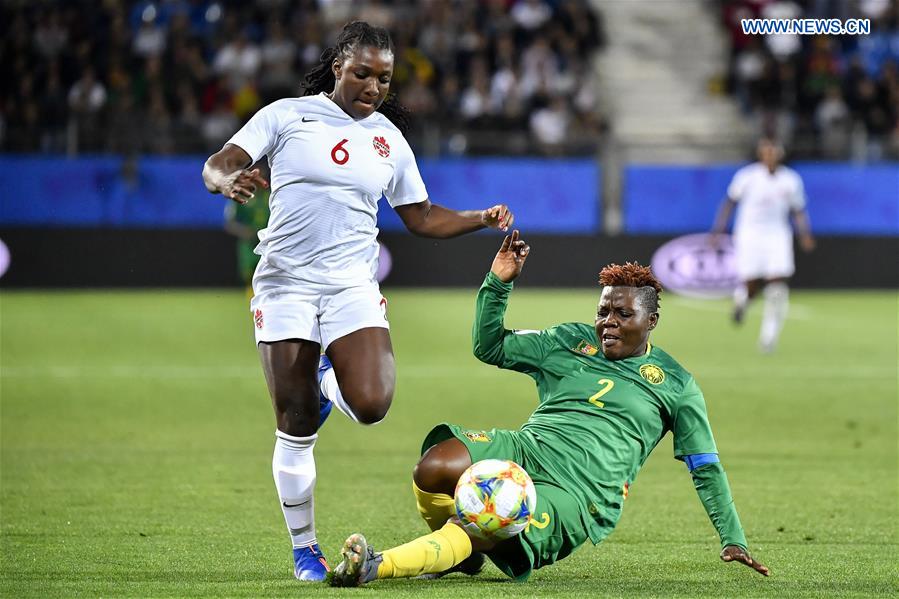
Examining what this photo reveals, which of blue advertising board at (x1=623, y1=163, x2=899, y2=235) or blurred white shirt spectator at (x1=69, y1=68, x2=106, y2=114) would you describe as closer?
blurred white shirt spectator at (x1=69, y1=68, x2=106, y2=114)

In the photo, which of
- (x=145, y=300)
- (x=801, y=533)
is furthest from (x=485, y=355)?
(x=145, y=300)

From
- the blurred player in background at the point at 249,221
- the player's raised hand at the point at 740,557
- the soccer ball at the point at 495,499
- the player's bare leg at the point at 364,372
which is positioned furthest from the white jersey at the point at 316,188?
the blurred player in background at the point at 249,221

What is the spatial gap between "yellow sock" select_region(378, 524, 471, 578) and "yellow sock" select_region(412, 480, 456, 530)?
102 mm

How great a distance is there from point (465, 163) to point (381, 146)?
16.2 meters

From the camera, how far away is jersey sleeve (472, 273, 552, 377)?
5730 millimetres

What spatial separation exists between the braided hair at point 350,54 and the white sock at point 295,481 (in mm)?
1554

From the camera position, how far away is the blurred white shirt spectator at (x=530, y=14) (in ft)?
82.5

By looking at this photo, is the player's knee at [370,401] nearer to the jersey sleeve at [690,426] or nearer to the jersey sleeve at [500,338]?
the jersey sleeve at [500,338]

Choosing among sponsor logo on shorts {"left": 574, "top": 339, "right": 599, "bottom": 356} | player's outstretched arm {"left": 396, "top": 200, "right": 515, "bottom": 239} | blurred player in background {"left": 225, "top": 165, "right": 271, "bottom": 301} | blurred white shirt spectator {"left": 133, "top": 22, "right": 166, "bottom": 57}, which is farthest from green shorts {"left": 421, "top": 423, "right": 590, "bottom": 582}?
blurred white shirt spectator {"left": 133, "top": 22, "right": 166, "bottom": 57}

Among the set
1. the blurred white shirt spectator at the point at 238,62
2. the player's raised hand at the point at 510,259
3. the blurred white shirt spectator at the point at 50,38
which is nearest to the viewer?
the player's raised hand at the point at 510,259

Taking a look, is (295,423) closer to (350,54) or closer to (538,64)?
(350,54)

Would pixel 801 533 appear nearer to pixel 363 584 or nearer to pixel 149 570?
pixel 363 584

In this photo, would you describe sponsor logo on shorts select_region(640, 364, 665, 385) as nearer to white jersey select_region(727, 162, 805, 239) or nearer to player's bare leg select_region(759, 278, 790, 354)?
player's bare leg select_region(759, 278, 790, 354)

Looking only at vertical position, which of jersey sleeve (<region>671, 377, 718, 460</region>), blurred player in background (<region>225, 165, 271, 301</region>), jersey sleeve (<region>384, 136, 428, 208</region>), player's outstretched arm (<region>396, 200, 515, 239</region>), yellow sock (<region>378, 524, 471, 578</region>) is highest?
jersey sleeve (<region>384, 136, 428, 208</region>)
